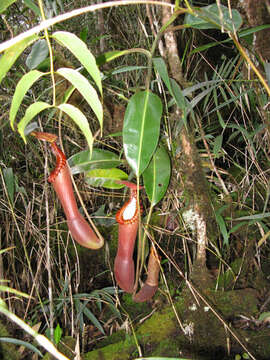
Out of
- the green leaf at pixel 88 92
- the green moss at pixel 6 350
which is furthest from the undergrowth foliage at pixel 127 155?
the green moss at pixel 6 350

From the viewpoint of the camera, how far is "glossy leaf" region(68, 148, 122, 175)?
1.03 metres

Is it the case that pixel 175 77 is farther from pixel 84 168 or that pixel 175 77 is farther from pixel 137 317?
pixel 137 317

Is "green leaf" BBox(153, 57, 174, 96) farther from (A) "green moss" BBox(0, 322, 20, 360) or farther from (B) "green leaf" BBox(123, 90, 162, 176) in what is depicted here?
(A) "green moss" BBox(0, 322, 20, 360)

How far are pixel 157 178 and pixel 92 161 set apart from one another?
0.75ft

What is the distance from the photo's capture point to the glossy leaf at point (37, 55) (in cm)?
95

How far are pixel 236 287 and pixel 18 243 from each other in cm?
93

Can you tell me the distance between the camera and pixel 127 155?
788 mm

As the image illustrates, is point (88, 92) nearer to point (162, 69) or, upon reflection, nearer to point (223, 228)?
point (162, 69)

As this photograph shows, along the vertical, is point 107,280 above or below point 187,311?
below

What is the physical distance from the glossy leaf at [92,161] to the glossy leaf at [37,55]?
0.96ft

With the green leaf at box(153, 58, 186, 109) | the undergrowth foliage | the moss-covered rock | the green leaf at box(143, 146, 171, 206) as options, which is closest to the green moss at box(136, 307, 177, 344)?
the moss-covered rock

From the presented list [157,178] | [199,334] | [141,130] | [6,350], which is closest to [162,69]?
[141,130]

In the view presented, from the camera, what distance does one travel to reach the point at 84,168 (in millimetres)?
1032

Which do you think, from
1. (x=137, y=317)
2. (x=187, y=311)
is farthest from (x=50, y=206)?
(x=187, y=311)
